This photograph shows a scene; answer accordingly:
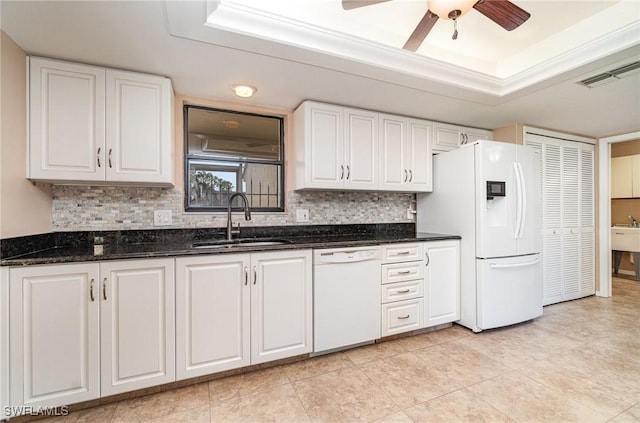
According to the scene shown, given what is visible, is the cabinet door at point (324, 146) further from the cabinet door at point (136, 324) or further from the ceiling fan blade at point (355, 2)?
the cabinet door at point (136, 324)

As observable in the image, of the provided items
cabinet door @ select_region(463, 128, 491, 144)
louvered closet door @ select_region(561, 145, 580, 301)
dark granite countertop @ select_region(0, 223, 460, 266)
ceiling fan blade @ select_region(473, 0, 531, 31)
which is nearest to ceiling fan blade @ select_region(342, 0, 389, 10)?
ceiling fan blade @ select_region(473, 0, 531, 31)

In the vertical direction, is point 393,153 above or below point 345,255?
above

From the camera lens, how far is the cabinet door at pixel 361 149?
8.82 feet

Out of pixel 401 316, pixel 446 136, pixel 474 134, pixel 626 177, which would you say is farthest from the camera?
pixel 626 177

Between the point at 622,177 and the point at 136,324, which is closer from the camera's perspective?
the point at 136,324

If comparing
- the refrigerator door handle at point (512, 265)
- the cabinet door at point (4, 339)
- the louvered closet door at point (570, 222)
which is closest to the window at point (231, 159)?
the cabinet door at point (4, 339)

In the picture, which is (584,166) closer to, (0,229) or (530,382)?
(530,382)

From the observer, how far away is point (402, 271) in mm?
2549

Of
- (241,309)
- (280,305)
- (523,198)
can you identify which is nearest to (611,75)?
(523,198)

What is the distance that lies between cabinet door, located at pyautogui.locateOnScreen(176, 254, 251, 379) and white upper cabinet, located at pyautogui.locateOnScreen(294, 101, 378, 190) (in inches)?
41.3

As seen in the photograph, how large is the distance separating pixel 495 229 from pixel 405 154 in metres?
1.13

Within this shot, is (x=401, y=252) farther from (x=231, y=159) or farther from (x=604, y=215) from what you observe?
(x=604, y=215)

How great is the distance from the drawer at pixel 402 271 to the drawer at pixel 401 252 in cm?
5

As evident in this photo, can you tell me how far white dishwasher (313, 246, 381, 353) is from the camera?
86.8 inches
